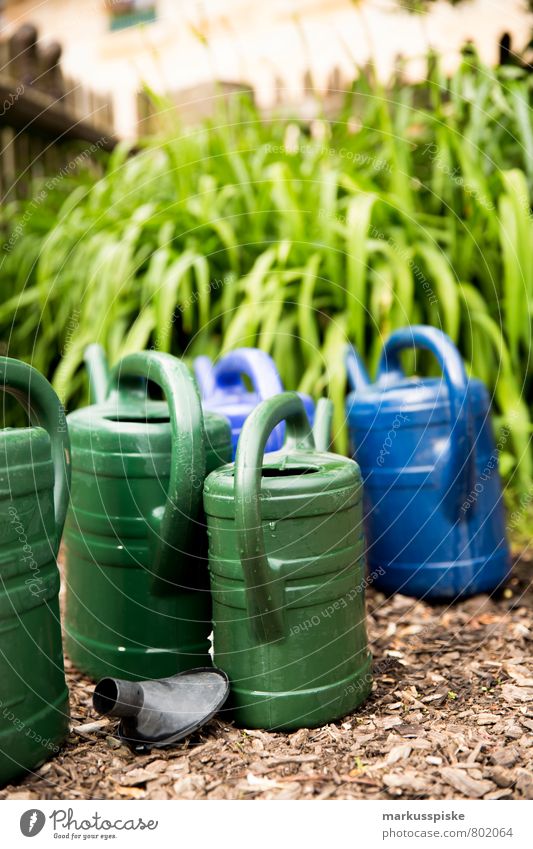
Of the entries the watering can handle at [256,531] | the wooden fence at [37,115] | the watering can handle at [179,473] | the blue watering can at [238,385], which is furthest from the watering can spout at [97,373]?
the wooden fence at [37,115]

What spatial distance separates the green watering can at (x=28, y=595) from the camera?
1341 mm

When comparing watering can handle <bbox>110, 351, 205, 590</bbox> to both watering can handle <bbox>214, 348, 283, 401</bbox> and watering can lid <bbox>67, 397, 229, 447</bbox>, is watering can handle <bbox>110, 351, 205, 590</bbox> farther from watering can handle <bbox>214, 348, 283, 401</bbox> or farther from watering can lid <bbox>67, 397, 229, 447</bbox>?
watering can handle <bbox>214, 348, 283, 401</bbox>

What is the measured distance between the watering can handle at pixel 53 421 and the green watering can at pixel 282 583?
27 cm

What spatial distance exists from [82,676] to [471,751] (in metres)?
0.89

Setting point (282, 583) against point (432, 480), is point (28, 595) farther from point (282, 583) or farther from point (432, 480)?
point (432, 480)

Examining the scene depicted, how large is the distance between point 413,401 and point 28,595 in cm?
119

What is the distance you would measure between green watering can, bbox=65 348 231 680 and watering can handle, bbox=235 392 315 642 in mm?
142

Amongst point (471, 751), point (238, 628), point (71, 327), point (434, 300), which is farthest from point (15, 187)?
point (471, 751)

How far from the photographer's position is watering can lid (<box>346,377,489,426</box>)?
2.17 meters

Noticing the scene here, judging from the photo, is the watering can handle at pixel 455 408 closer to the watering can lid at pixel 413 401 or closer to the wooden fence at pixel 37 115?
the watering can lid at pixel 413 401

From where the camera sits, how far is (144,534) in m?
1.68
